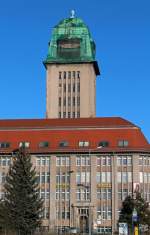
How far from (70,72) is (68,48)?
5.20 m

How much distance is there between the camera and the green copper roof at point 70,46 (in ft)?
429

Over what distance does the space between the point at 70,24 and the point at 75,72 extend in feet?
35.8

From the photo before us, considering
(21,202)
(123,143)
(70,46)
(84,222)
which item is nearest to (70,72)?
(70,46)

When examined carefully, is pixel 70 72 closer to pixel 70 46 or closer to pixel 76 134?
pixel 70 46

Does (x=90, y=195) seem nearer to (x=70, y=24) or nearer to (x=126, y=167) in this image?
(x=126, y=167)

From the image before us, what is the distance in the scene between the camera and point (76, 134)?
98.9 meters

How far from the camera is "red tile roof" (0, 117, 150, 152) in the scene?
9750 centimetres

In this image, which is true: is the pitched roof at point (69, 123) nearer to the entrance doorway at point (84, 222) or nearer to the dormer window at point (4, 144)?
the dormer window at point (4, 144)

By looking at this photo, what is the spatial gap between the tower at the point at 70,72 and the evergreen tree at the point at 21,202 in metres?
61.7

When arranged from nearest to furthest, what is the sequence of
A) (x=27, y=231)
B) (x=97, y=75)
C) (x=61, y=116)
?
1. (x=27, y=231)
2. (x=61, y=116)
3. (x=97, y=75)

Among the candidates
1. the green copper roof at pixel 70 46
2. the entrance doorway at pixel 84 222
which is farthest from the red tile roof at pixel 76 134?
the green copper roof at pixel 70 46

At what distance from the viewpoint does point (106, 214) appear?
96.2 m

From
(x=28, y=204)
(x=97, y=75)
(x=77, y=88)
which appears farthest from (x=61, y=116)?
(x=28, y=204)

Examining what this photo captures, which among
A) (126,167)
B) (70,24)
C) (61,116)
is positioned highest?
(70,24)
